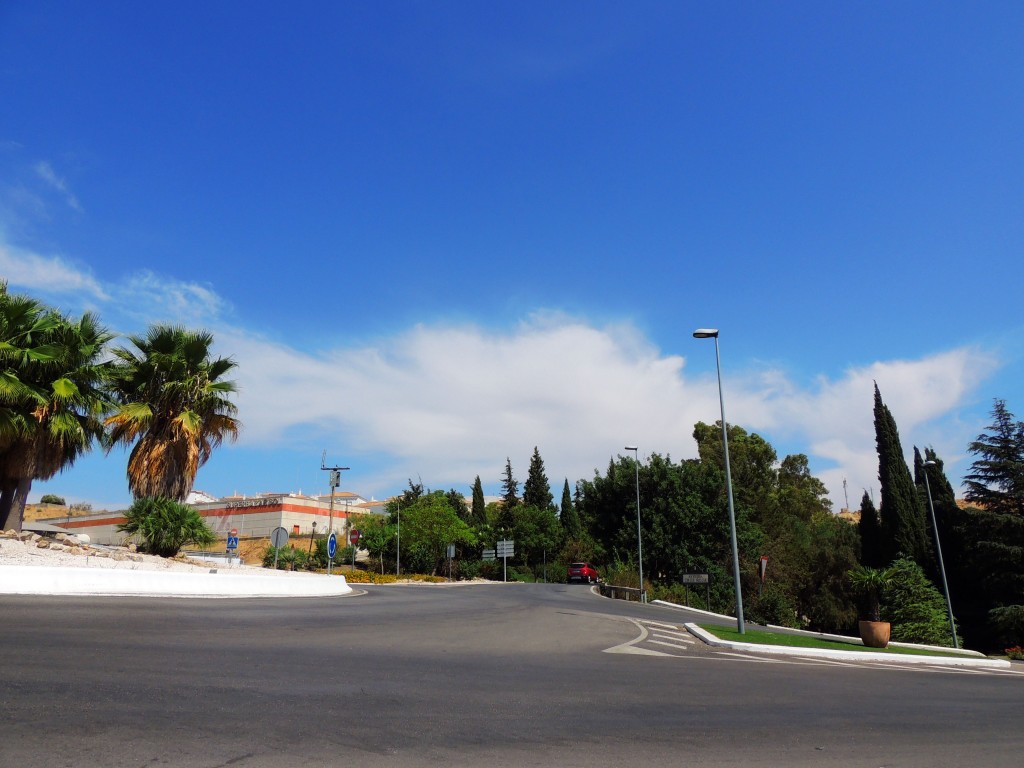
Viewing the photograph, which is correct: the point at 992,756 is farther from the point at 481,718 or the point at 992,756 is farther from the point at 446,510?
the point at 446,510

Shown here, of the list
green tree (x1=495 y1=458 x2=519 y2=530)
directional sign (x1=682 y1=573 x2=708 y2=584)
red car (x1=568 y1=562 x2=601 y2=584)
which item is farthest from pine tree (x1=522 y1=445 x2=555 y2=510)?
directional sign (x1=682 y1=573 x2=708 y2=584)

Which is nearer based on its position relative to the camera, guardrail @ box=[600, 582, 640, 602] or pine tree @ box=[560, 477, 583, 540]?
guardrail @ box=[600, 582, 640, 602]

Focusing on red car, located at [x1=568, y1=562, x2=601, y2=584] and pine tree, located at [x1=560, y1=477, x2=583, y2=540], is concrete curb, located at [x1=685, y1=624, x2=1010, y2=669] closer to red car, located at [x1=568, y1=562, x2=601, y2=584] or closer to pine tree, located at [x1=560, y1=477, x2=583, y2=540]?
red car, located at [x1=568, y1=562, x2=601, y2=584]

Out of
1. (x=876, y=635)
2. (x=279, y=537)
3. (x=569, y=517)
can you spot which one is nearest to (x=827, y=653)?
(x=876, y=635)

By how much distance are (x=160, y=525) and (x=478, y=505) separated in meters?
70.1

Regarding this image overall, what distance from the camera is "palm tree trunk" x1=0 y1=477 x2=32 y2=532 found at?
18984 millimetres

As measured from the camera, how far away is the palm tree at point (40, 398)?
17922 millimetres

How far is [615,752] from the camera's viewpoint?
5.03 metres

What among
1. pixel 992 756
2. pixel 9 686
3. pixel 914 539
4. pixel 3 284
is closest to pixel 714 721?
pixel 992 756

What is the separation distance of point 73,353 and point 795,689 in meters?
21.4

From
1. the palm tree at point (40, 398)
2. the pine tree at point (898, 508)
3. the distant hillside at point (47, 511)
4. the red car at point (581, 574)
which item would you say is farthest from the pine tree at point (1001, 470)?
the distant hillside at point (47, 511)

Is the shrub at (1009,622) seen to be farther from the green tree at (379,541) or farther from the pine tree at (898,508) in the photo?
the green tree at (379,541)

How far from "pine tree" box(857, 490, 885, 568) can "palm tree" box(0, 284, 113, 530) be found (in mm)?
51639

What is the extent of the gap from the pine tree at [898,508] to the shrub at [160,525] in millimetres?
45850
